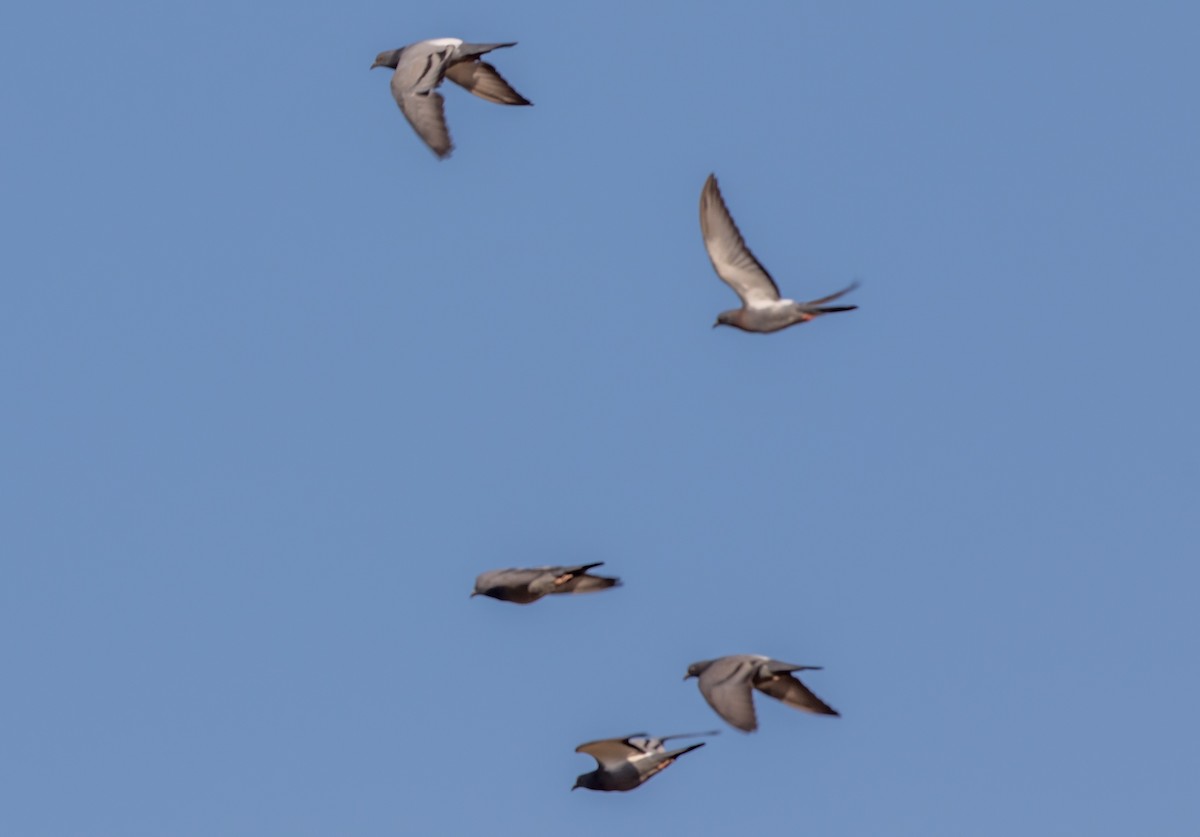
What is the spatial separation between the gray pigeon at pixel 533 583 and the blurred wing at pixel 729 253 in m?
4.41

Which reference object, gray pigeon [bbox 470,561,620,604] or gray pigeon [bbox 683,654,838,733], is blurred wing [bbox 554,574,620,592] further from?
gray pigeon [bbox 683,654,838,733]

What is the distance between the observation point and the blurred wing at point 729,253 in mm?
33656

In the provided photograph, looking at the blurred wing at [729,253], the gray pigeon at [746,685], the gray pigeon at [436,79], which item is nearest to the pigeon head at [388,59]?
the gray pigeon at [436,79]

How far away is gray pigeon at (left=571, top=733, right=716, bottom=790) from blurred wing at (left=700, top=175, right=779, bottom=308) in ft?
20.6

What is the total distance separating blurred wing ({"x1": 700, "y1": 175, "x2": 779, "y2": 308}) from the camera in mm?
33656

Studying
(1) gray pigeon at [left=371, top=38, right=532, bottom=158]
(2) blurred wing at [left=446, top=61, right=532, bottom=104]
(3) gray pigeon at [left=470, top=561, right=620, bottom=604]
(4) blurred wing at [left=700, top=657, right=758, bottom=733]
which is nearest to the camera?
(4) blurred wing at [left=700, top=657, right=758, bottom=733]

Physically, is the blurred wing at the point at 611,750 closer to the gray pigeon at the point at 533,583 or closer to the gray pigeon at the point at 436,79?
the gray pigeon at the point at 533,583

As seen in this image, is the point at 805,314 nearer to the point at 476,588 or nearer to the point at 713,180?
the point at 713,180

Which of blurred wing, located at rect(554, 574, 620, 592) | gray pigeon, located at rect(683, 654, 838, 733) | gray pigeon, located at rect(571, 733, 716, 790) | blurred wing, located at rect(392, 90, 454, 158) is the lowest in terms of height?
gray pigeon, located at rect(571, 733, 716, 790)

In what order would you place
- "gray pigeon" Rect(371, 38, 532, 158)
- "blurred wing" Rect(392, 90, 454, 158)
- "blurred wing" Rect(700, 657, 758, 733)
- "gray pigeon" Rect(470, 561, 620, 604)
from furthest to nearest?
"gray pigeon" Rect(470, 561, 620, 604), "gray pigeon" Rect(371, 38, 532, 158), "blurred wing" Rect(392, 90, 454, 158), "blurred wing" Rect(700, 657, 758, 733)

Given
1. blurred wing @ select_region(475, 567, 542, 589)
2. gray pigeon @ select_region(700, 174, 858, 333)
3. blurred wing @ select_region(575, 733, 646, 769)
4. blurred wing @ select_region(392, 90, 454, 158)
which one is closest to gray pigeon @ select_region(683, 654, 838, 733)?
blurred wing @ select_region(575, 733, 646, 769)

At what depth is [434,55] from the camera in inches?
1342

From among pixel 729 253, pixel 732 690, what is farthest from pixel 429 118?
pixel 732 690

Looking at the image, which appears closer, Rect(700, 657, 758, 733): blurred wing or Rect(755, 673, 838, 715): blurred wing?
Rect(700, 657, 758, 733): blurred wing
